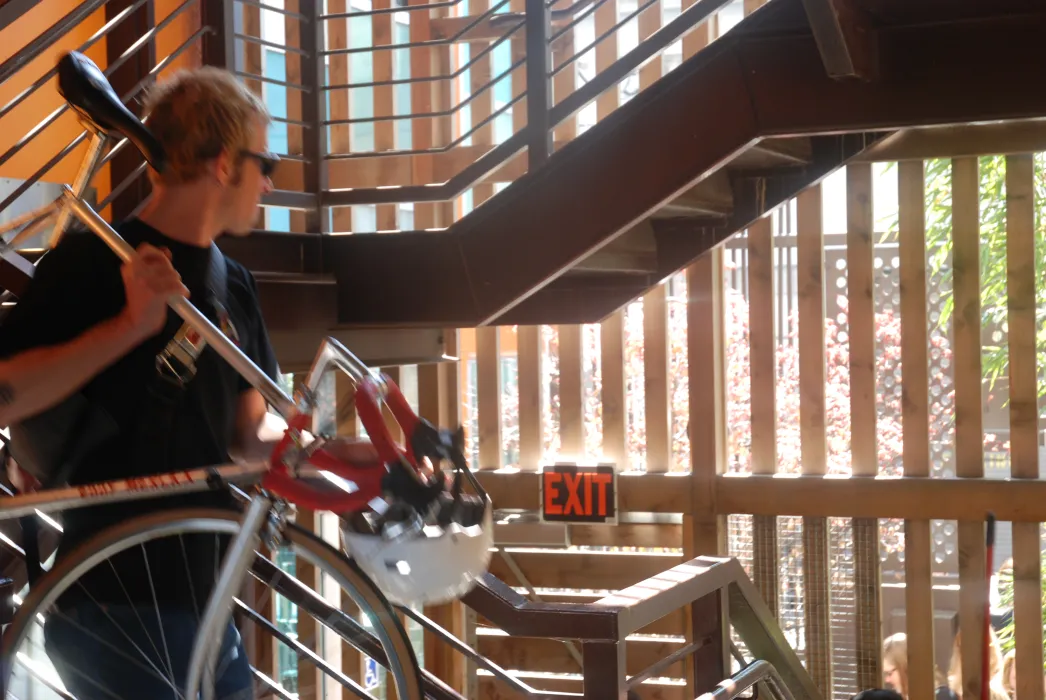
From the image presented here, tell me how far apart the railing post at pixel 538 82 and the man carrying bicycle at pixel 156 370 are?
189 centimetres

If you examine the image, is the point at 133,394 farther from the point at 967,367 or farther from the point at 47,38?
the point at 967,367

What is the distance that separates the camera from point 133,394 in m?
1.69

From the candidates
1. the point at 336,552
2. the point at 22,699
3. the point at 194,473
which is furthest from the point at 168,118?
the point at 22,699

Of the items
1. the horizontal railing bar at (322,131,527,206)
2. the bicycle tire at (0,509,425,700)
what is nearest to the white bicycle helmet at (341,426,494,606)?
the bicycle tire at (0,509,425,700)

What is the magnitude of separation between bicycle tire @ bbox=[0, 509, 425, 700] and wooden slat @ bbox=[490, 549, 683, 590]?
3446mm

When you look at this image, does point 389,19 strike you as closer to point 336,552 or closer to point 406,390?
point 406,390

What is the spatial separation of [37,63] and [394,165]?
1.56 meters

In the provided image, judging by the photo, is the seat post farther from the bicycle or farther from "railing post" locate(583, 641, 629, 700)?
"railing post" locate(583, 641, 629, 700)

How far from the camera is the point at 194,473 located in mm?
1692

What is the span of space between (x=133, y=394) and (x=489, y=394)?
12.4 feet

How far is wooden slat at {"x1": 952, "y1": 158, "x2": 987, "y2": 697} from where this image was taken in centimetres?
471

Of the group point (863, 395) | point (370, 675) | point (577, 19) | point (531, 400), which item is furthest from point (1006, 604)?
point (577, 19)

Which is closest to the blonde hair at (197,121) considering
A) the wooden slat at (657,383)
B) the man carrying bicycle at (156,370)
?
the man carrying bicycle at (156,370)

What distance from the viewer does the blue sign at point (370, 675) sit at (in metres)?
5.55
